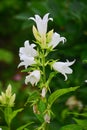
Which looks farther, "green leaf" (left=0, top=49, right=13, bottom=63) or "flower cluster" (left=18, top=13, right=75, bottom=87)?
"green leaf" (left=0, top=49, right=13, bottom=63)

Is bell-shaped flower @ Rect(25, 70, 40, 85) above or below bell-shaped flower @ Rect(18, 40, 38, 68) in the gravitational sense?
below

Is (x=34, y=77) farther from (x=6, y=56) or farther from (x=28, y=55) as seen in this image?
(x=6, y=56)

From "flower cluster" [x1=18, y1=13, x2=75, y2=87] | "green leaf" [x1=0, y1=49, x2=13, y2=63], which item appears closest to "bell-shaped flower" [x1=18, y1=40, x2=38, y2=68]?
"flower cluster" [x1=18, y1=13, x2=75, y2=87]

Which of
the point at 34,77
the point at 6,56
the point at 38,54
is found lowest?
the point at 34,77

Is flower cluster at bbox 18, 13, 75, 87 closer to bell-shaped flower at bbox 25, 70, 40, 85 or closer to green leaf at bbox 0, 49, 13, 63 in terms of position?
bell-shaped flower at bbox 25, 70, 40, 85

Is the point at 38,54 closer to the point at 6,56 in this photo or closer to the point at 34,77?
the point at 34,77

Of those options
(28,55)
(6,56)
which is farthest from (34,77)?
(6,56)

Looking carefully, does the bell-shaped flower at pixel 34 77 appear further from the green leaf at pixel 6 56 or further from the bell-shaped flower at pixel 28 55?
the green leaf at pixel 6 56

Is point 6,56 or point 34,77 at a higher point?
point 6,56

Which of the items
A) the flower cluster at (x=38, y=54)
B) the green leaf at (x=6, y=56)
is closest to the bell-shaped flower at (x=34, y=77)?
the flower cluster at (x=38, y=54)

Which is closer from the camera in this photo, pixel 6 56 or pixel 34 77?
pixel 34 77

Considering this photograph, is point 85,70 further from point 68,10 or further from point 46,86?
point 46,86

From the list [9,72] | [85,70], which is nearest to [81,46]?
[85,70]
